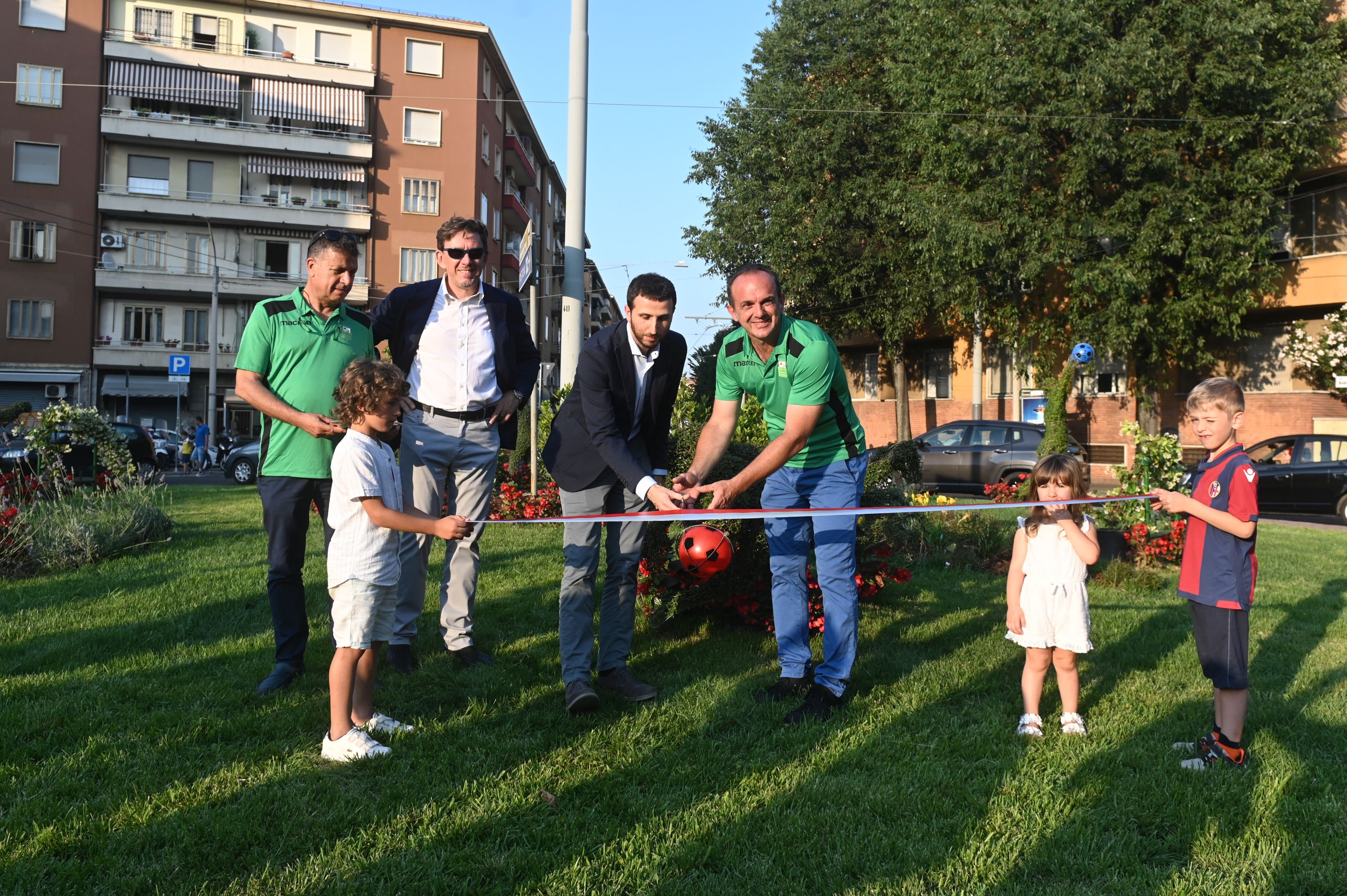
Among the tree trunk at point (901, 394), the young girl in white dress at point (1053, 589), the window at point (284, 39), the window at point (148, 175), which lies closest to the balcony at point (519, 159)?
the window at point (284, 39)

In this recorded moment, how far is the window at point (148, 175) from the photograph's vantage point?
1588 inches

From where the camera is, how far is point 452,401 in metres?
4.80

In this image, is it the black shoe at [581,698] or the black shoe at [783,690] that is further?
the black shoe at [783,690]

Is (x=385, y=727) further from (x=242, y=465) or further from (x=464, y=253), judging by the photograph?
(x=242, y=465)

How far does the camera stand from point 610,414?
14.1 ft

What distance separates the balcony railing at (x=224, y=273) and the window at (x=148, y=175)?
3.24 meters

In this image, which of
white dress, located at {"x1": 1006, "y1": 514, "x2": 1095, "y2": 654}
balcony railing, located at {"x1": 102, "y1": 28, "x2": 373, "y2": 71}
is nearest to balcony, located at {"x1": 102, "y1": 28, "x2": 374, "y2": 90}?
balcony railing, located at {"x1": 102, "y1": 28, "x2": 373, "y2": 71}

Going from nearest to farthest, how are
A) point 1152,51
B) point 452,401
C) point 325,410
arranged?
point 325,410, point 452,401, point 1152,51

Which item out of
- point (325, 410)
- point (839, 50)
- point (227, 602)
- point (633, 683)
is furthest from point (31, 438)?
point (839, 50)

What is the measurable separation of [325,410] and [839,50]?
27028 millimetres

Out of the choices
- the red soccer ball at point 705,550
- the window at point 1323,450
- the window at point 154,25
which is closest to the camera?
the red soccer ball at point 705,550

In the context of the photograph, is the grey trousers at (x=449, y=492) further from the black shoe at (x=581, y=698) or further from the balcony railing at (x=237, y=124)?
the balcony railing at (x=237, y=124)

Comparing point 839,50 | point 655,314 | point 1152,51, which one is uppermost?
point 839,50

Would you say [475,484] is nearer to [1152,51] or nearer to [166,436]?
[1152,51]
